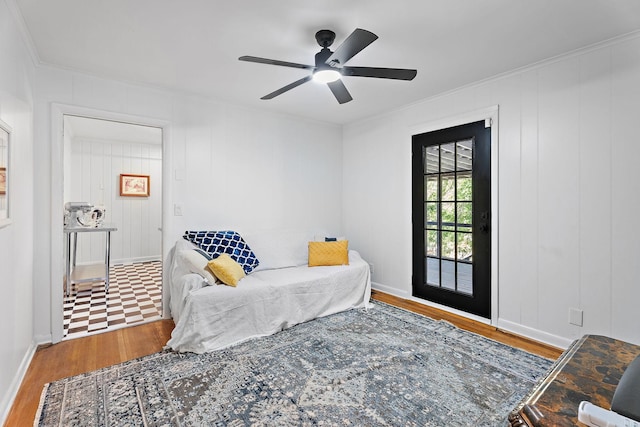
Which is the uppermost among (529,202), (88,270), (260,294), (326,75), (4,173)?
(326,75)

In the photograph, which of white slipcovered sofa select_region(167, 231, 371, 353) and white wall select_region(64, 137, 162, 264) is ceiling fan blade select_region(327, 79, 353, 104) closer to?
white slipcovered sofa select_region(167, 231, 371, 353)

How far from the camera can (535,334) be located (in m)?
2.78

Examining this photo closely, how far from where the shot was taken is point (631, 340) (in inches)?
90.7

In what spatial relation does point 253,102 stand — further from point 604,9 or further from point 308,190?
point 604,9

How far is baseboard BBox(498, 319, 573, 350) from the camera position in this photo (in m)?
2.62

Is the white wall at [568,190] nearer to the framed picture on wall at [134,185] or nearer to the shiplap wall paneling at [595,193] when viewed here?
the shiplap wall paneling at [595,193]

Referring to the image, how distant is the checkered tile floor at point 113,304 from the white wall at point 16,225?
2.16 ft

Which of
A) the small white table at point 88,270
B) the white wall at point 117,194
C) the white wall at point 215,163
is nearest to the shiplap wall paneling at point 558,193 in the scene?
the white wall at point 215,163

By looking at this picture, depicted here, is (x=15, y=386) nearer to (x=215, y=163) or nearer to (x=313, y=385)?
(x=313, y=385)

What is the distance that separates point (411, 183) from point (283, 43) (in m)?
2.18

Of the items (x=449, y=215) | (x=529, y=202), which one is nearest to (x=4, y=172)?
(x=449, y=215)

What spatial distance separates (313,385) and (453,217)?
2.29m

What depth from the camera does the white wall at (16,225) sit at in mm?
1766

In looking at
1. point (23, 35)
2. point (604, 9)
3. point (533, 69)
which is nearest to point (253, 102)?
point (23, 35)
